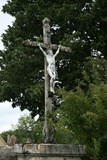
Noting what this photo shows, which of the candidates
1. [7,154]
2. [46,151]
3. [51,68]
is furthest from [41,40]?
[46,151]

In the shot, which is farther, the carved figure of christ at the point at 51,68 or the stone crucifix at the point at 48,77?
the carved figure of christ at the point at 51,68

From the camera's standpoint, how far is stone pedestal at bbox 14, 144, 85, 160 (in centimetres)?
710

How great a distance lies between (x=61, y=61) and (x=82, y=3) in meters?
2.53

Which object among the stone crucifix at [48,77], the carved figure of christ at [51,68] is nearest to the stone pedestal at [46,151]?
the stone crucifix at [48,77]

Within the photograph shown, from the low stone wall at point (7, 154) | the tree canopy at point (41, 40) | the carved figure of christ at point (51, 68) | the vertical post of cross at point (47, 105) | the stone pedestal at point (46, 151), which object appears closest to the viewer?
the stone pedestal at point (46, 151)

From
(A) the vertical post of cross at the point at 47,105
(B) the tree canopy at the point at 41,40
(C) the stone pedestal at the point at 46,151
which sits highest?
(B) the tree canopy at the point at 41,40

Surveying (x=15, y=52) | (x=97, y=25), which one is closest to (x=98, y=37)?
(x=97, y=25)

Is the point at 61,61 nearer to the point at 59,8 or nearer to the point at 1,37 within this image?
the point at 59,8

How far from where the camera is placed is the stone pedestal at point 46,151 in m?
7.10

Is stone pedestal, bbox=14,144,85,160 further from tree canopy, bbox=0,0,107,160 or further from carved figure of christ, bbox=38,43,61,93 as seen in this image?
tree canopy, bbox=0,0,107,160

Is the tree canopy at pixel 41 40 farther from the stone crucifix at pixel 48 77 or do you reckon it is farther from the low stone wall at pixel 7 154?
the low stone wall at pixel 7 154

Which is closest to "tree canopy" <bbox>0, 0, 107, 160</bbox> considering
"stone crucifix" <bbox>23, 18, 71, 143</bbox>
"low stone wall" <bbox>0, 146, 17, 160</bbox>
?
"stone crucifix" <bbox>23, 18, 71, 143</bbox>

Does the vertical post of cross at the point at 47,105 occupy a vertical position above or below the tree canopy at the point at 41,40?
below

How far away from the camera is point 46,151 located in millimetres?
7129
